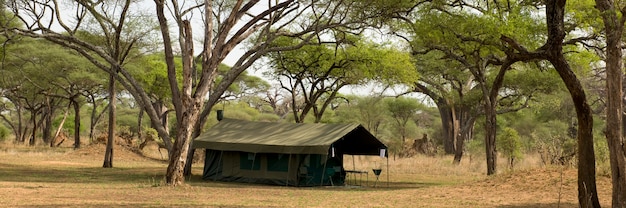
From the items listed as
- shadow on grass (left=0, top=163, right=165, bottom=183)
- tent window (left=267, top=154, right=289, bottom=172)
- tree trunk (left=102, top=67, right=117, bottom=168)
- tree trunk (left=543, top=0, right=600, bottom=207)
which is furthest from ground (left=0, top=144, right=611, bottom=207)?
tree trunk (left=102, top=67, right=117, bottom=168)

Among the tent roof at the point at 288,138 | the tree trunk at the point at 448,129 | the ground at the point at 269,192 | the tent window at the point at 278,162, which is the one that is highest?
the tree trunk at the point at 448,129

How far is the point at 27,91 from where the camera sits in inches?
1791

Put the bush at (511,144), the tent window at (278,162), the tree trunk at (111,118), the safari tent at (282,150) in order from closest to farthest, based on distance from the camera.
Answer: the safari tent at (282,150), the tent window at (278,162), the tree trunk at (111,118), the bush at (511,144)

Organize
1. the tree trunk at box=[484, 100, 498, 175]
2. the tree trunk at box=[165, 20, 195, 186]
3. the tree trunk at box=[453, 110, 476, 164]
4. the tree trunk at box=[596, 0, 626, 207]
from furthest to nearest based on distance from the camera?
the tree trunk at box=[453, 110, 476, 164] → the tree trunk at box=[484, 100, 498, 175] → the tree trunk at box=[165, 20, 195, 186] → the tree trunk at box=[596, 0, 626, 207]

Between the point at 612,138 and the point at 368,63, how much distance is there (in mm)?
17903

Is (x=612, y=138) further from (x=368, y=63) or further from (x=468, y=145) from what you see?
(x=468, y=145)

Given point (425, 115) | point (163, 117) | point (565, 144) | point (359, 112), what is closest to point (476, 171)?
point (565, 144)

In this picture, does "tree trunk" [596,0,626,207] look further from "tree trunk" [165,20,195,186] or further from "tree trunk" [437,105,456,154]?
"tree trunk" [437,105,456,154]

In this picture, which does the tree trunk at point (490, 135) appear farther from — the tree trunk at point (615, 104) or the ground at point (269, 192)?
the tree trunk at point (615, 104)

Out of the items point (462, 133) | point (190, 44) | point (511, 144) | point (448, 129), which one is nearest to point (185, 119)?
point (190, 44)

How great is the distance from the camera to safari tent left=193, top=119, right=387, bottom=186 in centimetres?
2133

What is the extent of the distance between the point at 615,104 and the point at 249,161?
1309cm

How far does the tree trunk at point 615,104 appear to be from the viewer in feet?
37.5

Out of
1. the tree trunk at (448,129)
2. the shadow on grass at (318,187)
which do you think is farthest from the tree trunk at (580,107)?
the tree trunk at (448,129)
